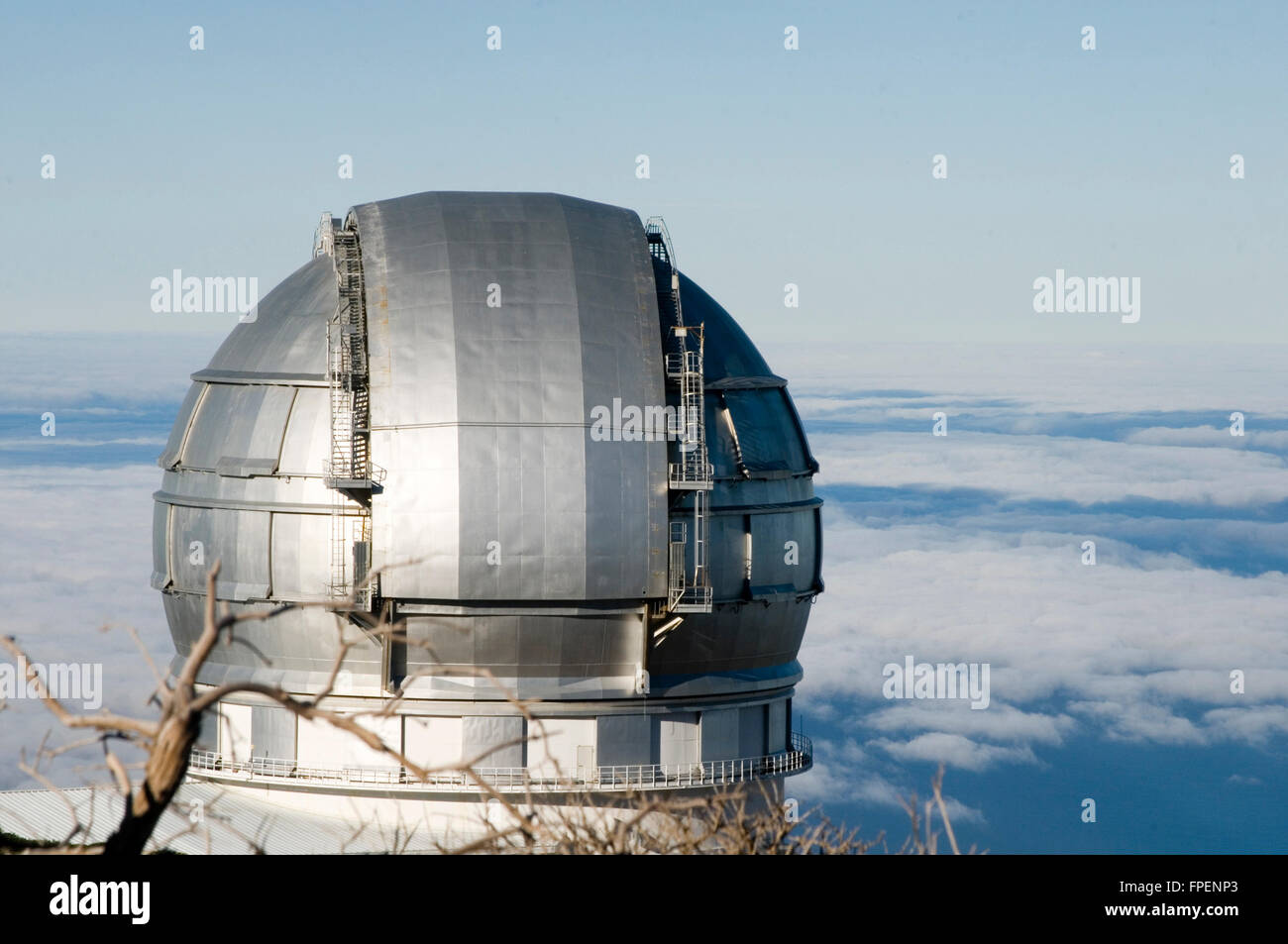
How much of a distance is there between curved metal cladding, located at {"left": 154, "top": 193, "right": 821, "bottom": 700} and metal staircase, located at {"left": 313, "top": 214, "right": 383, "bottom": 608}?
0.83ft

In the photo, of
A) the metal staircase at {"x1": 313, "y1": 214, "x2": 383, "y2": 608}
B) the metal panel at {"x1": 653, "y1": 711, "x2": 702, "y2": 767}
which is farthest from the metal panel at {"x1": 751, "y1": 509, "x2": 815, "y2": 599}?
the metal staircase at {"x1": 313, "y1": 214, "x2": 383, "y2": 608}

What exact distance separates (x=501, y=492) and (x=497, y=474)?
0.33 meters

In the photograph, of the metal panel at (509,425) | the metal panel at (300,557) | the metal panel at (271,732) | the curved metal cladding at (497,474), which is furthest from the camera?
the metal panel at (271,732)

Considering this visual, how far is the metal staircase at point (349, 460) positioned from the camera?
31.0m

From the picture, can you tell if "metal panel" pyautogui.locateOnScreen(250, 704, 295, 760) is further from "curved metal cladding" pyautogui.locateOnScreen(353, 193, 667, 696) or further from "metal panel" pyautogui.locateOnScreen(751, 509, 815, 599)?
"metal panel" pyautogui.locateOnScreen(751, 509, 815, 599)

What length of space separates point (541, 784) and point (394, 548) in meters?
5.12

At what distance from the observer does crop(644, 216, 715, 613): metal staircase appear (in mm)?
31484

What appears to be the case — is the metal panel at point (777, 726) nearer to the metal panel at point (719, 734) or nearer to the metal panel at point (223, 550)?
the metal panel at point (719, 734)

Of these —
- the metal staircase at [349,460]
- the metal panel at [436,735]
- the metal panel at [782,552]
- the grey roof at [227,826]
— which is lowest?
the grey roof at [227,826]

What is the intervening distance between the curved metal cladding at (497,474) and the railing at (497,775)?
59.8 inches

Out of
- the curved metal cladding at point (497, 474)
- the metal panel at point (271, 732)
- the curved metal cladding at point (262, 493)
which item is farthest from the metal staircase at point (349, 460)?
the metal panel at point (271, 732)

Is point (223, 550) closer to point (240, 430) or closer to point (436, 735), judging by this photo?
point (240, 430)

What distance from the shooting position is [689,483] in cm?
3153
